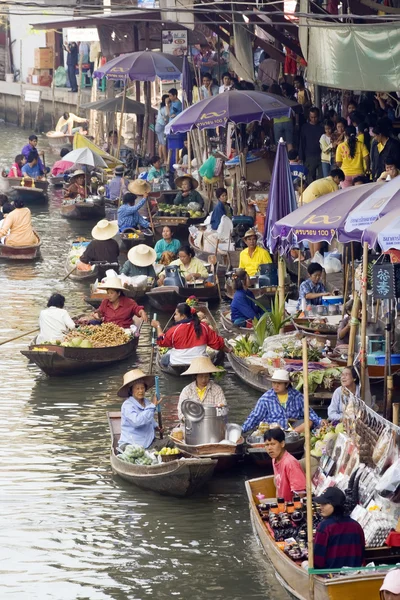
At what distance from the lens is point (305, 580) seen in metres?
7.97

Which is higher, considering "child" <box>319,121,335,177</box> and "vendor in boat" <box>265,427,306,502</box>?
"child" <box>319,121,335,177</box>

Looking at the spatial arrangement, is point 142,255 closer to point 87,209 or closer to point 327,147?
point 327,147

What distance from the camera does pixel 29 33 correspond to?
45375mm

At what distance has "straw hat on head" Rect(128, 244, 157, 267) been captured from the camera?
17.7 metres

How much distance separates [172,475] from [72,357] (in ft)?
14.2

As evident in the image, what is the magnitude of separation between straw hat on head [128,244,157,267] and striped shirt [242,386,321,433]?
271 inches

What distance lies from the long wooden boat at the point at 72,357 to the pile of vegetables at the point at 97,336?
0.23 ft

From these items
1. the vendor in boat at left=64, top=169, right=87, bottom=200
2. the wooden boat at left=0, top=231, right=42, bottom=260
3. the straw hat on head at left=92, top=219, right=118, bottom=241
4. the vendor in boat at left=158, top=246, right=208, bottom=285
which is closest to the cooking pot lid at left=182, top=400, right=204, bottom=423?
the vendor in boat at left=158, top=246, right=208, bottom=285

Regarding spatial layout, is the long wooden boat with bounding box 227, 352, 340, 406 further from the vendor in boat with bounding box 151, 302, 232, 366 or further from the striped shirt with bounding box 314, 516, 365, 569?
the striped shirt with bounding box 314, 516, 365, 569

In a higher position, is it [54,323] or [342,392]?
[342,392]

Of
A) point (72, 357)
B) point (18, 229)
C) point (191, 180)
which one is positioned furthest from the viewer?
point (191, 180)

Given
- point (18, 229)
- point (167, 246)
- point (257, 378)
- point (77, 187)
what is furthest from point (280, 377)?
point (77, 187)

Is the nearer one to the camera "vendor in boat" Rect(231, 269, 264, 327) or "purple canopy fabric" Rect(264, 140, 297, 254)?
"purple canopy fabric" Rect(264, 140, 297, 254)

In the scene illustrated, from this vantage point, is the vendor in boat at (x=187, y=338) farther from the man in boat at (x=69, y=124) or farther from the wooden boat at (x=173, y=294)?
the man in boat at (x=69, y=124)
